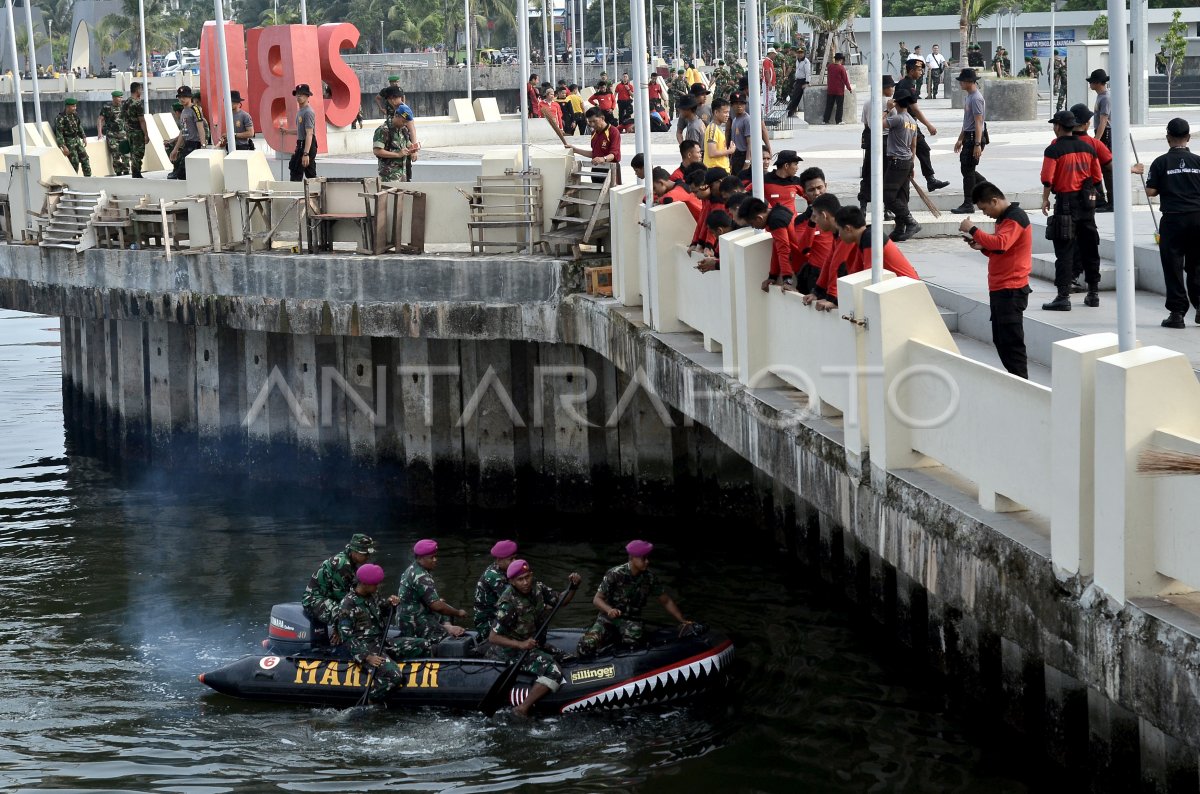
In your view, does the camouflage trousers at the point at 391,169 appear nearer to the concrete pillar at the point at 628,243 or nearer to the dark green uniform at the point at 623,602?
the concrete pillar at the point at 628,243

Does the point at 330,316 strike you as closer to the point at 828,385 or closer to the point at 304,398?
the point at 304,398

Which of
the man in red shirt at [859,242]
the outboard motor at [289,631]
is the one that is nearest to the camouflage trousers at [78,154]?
the outboard motor at [289,631]

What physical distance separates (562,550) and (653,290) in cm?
348

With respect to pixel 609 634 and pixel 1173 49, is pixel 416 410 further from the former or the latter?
pixel 1173 49

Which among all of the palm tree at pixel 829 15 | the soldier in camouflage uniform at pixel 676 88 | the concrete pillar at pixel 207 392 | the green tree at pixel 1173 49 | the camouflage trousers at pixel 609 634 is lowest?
the camouflage trousers at pixel 609 634

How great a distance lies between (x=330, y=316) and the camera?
1977 cm

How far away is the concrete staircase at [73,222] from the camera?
74.9 ft

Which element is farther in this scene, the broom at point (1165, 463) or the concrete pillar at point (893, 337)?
the concrete pillar at point (893, 337)

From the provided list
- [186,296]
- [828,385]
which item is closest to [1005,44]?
[186,296]

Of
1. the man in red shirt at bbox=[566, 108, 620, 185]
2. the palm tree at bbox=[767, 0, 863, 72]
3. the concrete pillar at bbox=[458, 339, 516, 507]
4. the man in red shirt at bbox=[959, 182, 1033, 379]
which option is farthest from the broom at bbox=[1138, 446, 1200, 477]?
the palm tree at bbox=[767, 0, 863, 72]

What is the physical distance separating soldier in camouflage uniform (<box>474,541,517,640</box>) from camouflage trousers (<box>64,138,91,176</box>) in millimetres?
17965

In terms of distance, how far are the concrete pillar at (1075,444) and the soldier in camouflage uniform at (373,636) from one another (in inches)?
254

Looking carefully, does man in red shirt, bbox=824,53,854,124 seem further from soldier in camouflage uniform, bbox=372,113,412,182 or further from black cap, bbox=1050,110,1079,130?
black cap, bbox=1050,110,1079,130

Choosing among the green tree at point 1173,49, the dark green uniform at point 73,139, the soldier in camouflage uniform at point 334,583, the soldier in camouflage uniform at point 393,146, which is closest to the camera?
the soldier in camouflage uniform at point 334,583
